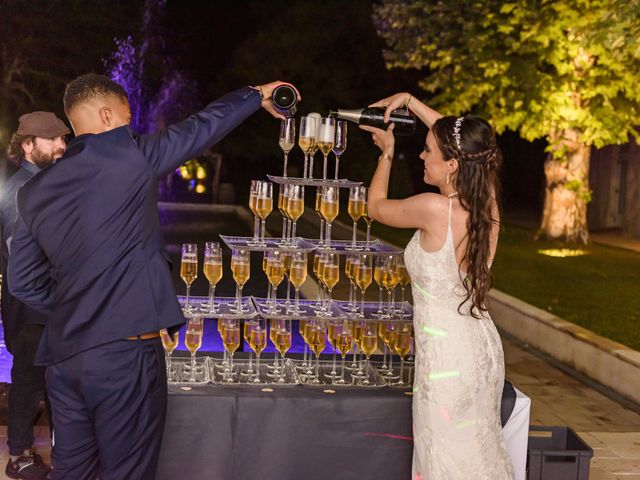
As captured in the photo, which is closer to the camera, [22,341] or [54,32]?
[22,341]

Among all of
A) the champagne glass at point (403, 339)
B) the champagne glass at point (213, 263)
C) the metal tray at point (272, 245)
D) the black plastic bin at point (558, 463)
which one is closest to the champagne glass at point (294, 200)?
the metal tray at point (272, 245)

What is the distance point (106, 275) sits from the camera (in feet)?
10.6

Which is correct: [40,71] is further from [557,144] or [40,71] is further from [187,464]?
[187,464]

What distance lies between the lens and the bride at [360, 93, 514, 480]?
12.0ft

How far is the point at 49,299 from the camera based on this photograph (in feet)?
11.6

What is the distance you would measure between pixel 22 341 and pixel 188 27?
41.0 m

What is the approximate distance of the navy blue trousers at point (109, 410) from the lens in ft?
10.6

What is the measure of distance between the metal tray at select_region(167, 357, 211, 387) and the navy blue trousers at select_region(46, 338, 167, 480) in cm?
98

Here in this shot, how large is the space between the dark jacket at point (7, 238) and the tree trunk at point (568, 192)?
40.5 feet

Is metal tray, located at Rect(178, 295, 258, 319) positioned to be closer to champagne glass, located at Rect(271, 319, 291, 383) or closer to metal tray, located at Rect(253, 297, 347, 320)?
metal tray, located at Rect(253, 297, 347, 320)

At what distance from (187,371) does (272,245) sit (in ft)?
2.38

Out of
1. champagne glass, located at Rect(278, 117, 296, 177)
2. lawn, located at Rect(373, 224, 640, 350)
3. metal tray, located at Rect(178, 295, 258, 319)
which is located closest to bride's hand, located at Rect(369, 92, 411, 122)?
champagne glass, located at Rect(278, 117, 296, 177)

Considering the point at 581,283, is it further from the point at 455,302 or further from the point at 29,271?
the point at 29,271

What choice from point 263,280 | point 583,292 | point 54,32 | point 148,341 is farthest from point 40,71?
point 148,341
